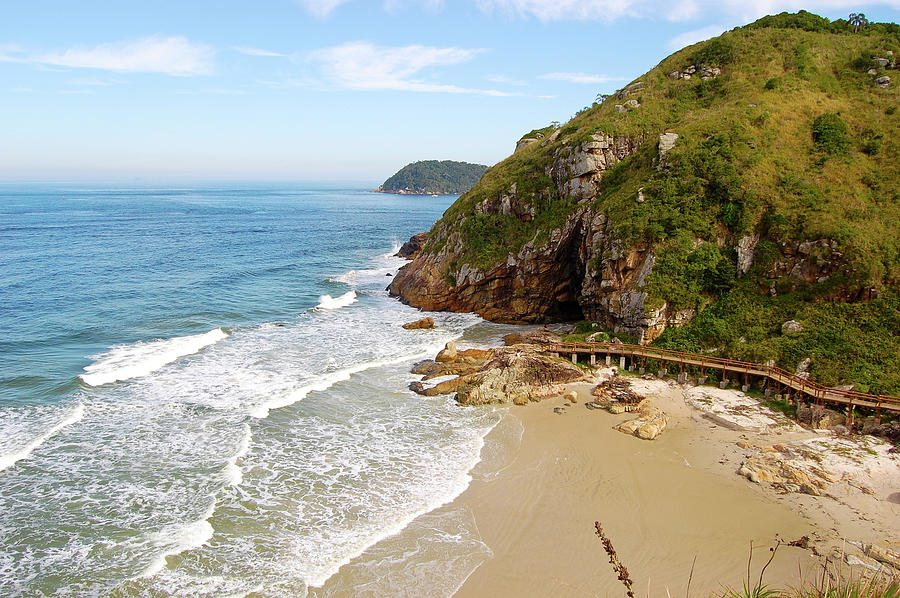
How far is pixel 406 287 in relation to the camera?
149ft

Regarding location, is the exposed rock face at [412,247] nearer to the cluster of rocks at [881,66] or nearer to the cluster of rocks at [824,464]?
the cluster of rocks at [881,66]

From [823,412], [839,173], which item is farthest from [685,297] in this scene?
[839,173]

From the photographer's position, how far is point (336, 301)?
149ft

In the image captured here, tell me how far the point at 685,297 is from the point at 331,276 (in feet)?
121

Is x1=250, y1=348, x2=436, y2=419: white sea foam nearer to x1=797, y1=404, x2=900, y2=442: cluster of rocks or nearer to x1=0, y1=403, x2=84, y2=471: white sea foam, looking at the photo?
A: x1=0, y1=403, x2=84, y2=471: white sea foam

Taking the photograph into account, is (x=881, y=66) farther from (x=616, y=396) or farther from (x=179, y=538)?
(x=179, y=538)

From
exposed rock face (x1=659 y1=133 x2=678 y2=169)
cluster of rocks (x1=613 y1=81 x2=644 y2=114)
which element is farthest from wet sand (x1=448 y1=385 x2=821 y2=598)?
cluster of rocks (x1=613 y1=81 x2=644 y2=114)

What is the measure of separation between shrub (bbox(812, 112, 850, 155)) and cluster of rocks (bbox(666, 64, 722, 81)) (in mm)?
10748

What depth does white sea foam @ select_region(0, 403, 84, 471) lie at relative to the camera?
800 inches

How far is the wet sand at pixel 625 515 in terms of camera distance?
1459 cm

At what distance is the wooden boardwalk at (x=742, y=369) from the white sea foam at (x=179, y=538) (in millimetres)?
18918

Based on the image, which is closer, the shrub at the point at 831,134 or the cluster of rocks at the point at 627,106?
the shrub at the point at 831,134

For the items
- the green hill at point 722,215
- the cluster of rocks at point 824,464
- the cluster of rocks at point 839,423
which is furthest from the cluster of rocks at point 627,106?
the cluster of rocks at point 824,464

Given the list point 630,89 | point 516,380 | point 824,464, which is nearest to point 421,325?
point 516,380
